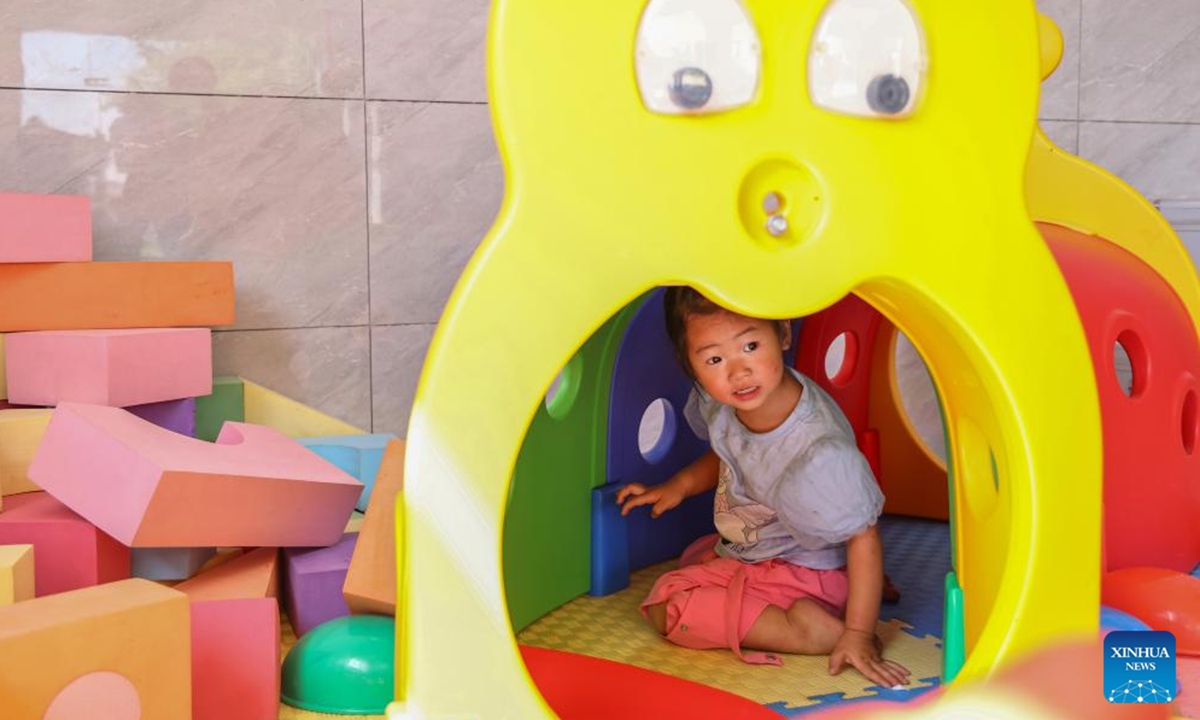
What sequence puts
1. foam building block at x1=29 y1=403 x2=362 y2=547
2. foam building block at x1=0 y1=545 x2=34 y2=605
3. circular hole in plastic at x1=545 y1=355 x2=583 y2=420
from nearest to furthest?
1. foam building block at x1=0 y1=545 x2=34 y2=605
2. foam building block at x1=29 y1=403 x2=362 y2=547
3. circular hole in plastic at x1=545 y1=355 x2=583 y2=420

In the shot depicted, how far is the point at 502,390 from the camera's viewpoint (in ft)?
2.93

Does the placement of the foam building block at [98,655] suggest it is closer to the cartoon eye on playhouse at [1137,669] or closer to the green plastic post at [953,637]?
the green plastic post at [953,637]

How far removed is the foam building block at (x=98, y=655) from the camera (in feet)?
2.81

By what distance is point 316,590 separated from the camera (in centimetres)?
127

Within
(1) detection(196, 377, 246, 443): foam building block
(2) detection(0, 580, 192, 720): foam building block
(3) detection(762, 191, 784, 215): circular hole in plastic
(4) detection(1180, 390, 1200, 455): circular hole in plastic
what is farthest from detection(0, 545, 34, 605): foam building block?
(4) detection(1180, 390, 1200, 455): circular hole in plastic

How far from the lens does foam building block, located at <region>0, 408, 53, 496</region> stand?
4.52ft

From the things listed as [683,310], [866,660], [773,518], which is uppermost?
[683,310]

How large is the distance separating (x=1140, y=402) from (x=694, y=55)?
0.76 m

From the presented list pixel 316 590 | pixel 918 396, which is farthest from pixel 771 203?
pixel 918 396

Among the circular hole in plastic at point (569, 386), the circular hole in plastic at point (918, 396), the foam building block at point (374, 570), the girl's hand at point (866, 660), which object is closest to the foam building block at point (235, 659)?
the foam building block at point (374, 570)

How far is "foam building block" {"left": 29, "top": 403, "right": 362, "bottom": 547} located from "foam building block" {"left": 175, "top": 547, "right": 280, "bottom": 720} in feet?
0.43

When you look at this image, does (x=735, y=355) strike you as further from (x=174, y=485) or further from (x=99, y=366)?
(x=99, y=366)

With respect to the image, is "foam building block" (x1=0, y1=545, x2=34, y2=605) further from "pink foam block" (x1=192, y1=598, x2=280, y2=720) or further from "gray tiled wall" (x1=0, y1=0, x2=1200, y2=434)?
"gray tiled wall" (x1=0, y1=0, x2=1200, y2=434)

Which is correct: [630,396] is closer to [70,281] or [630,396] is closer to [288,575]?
[288,575]
